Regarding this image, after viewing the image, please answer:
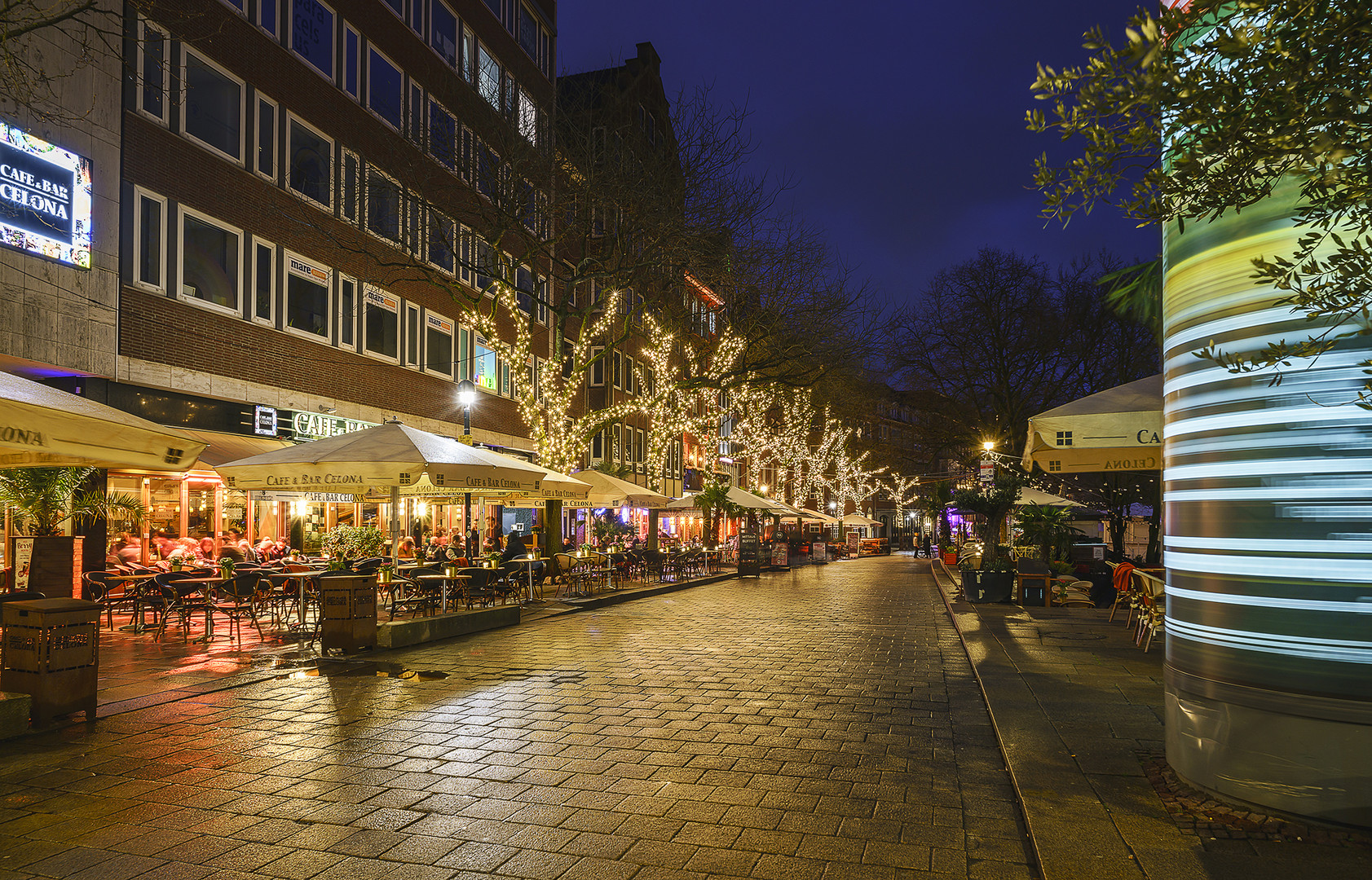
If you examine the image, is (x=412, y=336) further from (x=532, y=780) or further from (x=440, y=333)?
(x=532, y=780)

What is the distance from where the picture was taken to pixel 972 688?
897 cm

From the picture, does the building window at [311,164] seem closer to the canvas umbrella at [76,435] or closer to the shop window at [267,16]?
the shop window at [267,16]

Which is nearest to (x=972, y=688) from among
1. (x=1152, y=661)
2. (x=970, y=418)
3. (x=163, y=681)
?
(x=1152, y=661)

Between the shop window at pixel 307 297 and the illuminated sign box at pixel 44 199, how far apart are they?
5.24m

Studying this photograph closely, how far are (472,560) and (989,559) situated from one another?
427 inches

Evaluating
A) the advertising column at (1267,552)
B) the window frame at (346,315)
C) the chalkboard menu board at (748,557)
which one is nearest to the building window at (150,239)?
the window frame at (346,315)

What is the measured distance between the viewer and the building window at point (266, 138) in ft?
62.8

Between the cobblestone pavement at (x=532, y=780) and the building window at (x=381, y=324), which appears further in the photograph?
the building window at (x=381, y=324)

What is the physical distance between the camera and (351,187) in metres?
21.7

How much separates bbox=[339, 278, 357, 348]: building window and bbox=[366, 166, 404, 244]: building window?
5.15ft

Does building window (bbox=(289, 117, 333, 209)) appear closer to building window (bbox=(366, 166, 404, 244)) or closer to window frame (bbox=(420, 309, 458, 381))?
building window (bbox=(366, 166, 404, 244))

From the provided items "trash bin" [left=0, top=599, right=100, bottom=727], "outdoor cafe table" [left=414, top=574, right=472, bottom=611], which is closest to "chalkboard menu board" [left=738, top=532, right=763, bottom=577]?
"outdoor cafe table" [left=414, top=574, right=472, bottom=611]

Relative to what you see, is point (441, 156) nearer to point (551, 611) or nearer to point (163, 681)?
point (551, 611)

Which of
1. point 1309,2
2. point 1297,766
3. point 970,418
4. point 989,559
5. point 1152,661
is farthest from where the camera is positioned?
point 970,418
